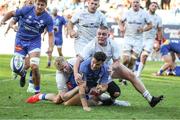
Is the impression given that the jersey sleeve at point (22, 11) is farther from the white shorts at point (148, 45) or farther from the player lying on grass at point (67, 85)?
the white shorts at point (148, 45)

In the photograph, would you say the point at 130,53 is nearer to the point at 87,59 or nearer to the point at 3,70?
the point at 3,70

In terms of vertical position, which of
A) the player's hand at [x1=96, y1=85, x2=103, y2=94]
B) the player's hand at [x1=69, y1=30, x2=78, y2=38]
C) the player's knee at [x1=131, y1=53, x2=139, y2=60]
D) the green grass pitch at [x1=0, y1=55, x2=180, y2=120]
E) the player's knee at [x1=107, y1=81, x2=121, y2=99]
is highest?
the player's hand at [x1=69, y1=30, x2=78, y2=38]

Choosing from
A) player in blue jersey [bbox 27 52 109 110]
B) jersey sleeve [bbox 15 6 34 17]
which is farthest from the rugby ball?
player in blue jersey [bbox 27 52 109 110]

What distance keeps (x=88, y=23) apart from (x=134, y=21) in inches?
171

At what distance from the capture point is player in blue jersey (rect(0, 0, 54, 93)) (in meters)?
14.1

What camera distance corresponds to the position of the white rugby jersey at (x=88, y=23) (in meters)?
15.1

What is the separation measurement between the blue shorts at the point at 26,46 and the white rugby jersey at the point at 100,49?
105 inches

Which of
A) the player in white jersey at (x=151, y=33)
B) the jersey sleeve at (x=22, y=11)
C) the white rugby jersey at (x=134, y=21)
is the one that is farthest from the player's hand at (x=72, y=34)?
the player in white jersey at (x=151, y=33)

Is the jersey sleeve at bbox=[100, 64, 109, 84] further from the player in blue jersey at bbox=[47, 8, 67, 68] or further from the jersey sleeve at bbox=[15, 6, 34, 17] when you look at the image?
the player in blue jersey at bbox=[47, 8, 67, 68]

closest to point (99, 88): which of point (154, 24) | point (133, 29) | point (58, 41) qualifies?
point (133, 29)

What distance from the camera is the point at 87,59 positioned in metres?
11.6

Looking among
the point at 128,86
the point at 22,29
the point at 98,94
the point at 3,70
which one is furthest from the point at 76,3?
the point at 98,94

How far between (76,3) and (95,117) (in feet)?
84.8

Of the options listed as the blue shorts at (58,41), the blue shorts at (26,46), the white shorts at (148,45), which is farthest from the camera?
the blue shorts at (58,41)
